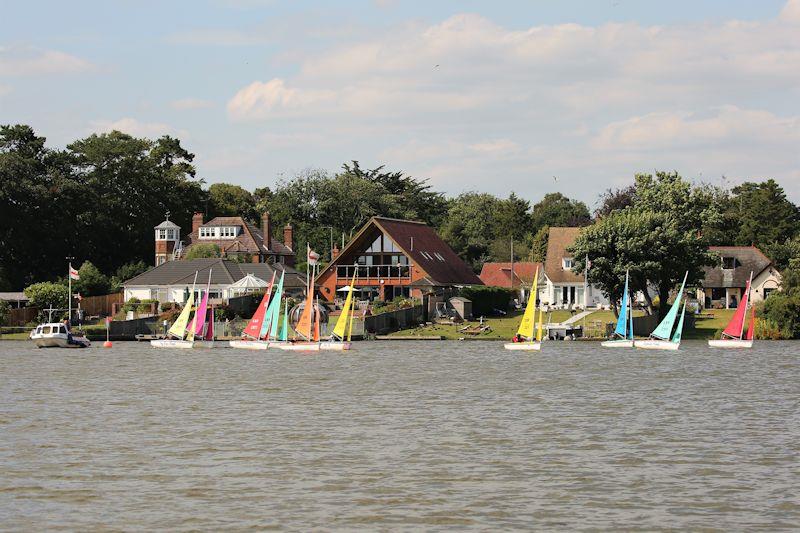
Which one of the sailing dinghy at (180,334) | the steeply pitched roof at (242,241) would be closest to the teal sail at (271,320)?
the sailing dinghy at (180,334)

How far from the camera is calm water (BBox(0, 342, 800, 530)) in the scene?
2706 cm

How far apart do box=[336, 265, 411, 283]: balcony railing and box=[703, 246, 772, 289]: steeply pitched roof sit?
103 ft

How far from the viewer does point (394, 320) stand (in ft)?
326

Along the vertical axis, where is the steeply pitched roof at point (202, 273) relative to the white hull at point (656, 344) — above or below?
above

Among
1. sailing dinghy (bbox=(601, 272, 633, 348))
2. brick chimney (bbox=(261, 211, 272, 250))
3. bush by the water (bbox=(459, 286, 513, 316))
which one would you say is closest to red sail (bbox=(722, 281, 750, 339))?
sailing dinghy (bbox=(601, 272, 633, 348))

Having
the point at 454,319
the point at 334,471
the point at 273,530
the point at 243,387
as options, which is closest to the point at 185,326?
the point at 454,319

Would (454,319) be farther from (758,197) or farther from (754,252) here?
(758,197)

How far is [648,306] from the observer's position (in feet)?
332

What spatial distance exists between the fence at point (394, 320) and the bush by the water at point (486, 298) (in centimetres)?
622

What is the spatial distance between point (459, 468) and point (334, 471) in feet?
11.1

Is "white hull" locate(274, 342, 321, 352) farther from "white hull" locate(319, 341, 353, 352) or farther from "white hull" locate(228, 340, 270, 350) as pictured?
"white hull" locate(228, 340, 270, 350)

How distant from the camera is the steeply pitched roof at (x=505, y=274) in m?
144

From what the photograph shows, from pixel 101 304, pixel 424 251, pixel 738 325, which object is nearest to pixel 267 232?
pixel 424 251

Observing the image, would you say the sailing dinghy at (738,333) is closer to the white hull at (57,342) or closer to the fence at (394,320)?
the fence at (394,320)
